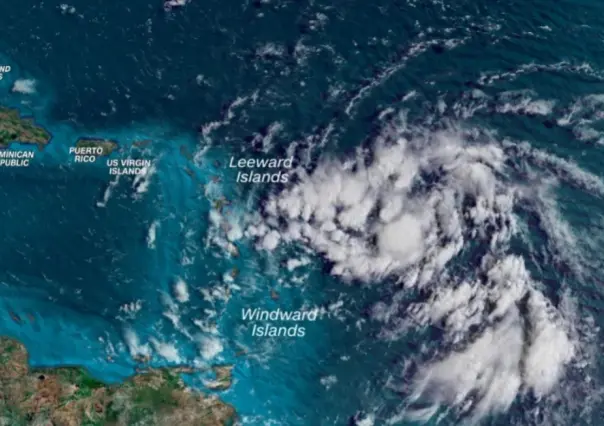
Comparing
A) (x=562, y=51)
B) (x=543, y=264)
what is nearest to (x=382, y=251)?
(x=543, y=264)

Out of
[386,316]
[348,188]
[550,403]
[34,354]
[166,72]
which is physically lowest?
[34,354]

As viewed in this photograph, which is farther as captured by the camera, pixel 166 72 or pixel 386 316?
pixel 166 72

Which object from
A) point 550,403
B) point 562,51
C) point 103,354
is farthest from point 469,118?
point 103,354

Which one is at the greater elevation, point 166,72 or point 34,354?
point 166,72

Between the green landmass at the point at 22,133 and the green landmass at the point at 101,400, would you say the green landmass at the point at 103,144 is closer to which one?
the green landmass at the point at 22,133

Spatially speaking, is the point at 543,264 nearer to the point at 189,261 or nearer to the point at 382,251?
the point at 382,251
